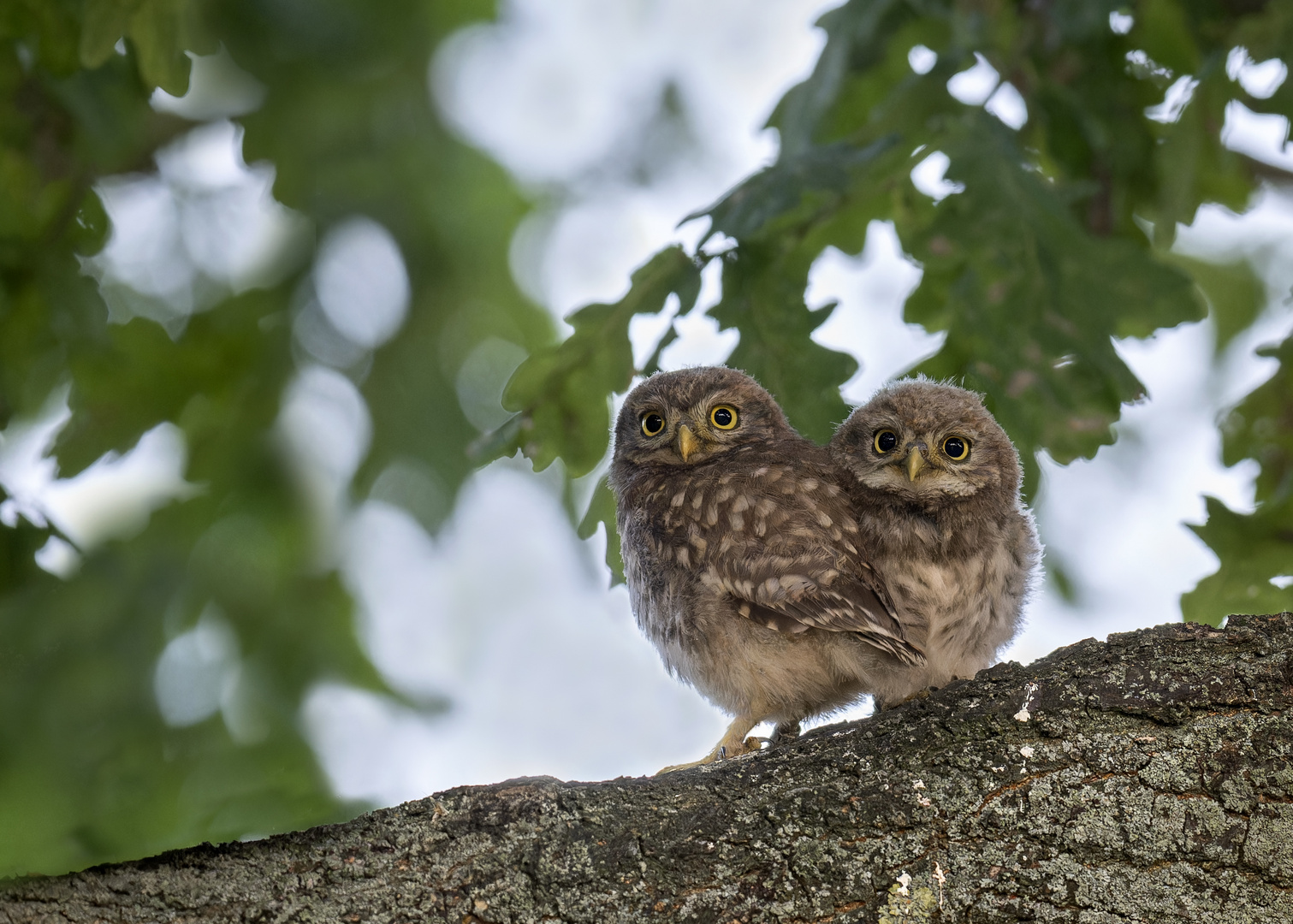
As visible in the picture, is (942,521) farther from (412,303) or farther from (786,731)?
(412,303)

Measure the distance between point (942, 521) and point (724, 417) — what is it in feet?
2.22

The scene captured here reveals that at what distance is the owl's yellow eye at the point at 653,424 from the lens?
9.86 feet

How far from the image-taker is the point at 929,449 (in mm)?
2512

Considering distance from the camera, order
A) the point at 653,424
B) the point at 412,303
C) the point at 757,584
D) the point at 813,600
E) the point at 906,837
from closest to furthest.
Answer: the point at 906,837 → the point at 813,600 → the point at 757,584 → the point at 653,424 → the point at 412,303

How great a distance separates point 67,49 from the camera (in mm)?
2801

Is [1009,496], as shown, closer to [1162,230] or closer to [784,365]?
[784,365]

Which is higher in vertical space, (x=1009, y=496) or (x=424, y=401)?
(x=424, y=401)

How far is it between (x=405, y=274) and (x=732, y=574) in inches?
78.4

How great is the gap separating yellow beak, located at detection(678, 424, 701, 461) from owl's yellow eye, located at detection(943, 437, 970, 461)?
0.64m

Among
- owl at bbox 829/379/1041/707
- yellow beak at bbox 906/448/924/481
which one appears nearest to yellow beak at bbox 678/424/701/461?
owl at bbox 829/379/1041/707

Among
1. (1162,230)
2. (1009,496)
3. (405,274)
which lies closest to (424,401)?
(405,274)

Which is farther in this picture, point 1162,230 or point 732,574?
point 1162,230

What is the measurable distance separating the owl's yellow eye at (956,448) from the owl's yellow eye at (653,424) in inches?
29.7

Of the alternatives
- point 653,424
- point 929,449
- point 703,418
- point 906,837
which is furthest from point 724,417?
point 906,837
